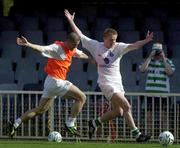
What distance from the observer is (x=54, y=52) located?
18.2 meters

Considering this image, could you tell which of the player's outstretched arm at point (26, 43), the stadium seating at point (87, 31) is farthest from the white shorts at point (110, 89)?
the stadium seating at point (87, 31)

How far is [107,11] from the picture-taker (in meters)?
25.8

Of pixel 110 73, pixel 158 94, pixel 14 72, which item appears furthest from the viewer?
pixel 14 72

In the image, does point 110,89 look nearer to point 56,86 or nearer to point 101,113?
point 56,86

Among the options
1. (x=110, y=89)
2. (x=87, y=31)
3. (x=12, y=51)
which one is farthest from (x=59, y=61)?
(x=87, y=31)

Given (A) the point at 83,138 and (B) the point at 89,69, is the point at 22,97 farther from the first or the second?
(B) the point at 89,69

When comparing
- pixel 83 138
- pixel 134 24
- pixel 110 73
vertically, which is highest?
pixel 134 24

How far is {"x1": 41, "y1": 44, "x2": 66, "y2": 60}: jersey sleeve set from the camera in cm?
1800

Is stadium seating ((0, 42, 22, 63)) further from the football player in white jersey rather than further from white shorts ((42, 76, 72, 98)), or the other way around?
the football player in white jersey

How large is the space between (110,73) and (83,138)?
8.81 ft

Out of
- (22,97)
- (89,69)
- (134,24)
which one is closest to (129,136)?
(22,97)

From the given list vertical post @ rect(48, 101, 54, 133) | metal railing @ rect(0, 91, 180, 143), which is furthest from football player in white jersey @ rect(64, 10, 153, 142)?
vertical post @ rect(48, 101, 54, 133)

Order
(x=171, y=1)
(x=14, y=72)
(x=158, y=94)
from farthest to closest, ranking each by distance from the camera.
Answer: (x=171, y=1) < (x=14, y=72) < (x=158, y=94)

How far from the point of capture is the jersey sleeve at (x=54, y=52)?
59.0 feet
